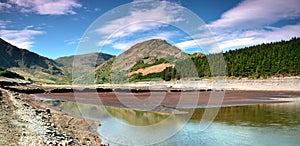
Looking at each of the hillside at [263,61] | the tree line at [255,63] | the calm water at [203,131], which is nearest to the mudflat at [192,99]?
the calm water at [203,131]

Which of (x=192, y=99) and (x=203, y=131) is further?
(x=192, y=99)

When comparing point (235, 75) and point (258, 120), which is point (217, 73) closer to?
point (235, 75)

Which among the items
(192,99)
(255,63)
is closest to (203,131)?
(192,99)

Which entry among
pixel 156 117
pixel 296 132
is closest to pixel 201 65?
pixel 156 117

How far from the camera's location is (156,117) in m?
34.2

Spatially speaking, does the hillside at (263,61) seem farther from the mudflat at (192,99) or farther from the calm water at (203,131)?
the calm water at (203,131)

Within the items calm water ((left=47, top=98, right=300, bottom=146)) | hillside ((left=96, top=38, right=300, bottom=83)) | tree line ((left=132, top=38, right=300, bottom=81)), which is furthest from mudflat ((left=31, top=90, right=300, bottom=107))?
tree line ((left=132, top=38, right=300, bottom=81))

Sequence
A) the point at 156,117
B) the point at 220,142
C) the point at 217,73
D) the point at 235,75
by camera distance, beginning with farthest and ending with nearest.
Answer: the point at 217,73 → the point at 235,75 → the point at 156,117 → the point at 220,142

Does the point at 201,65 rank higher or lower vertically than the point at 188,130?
higher

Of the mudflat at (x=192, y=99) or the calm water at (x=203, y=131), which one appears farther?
the mudflat at (x=192, y=99)

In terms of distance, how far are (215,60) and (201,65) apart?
7.92 meters

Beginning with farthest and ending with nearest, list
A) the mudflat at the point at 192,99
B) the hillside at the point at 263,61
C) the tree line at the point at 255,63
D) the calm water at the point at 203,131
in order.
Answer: the tree line at the point at 255,63 → the hillside at the point at 263,61 → the mudflat at the point at 192,99 → the calm water at the point at 203,131

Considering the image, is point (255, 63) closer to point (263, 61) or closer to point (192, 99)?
point (263, 61)

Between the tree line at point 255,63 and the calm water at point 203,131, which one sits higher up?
the tree line at point 255,63
